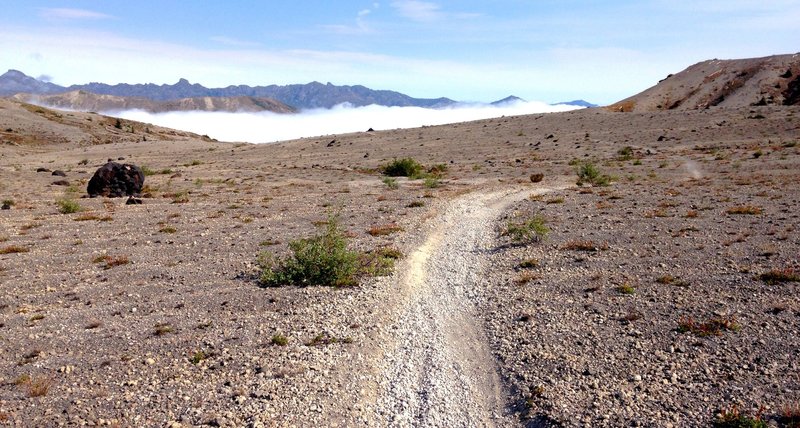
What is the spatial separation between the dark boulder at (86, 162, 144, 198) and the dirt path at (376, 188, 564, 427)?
950 inches

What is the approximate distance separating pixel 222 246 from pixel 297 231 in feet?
12.2

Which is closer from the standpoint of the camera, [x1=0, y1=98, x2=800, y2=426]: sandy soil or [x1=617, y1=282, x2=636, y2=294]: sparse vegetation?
[x1=0, y1=98, x2=800, y2=426]: sandy soil

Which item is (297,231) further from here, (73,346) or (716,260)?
(716,260)

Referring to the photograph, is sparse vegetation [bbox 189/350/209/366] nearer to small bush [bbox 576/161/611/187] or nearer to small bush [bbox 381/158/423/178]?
small bush [bbox 576/161/611/187]

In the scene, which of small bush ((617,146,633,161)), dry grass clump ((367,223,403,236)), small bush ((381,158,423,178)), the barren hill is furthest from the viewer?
the barren hill

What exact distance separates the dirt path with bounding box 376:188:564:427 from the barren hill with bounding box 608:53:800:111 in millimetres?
78950

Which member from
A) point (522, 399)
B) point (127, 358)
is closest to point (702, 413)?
point (522, 399)

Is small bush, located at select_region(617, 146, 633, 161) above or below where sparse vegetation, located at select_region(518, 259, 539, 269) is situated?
above

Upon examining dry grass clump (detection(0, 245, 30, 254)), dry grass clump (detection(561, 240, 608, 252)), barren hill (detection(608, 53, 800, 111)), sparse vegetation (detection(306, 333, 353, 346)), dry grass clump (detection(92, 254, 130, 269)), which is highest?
barren hill (detection(608, 53, 800, 111))

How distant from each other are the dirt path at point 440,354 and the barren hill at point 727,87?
79.0 m

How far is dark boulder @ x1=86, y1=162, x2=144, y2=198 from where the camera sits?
34.3 meters

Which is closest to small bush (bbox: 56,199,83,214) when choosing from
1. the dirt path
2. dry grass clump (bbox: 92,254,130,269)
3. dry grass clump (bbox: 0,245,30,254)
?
dry grass clump (bbox: 0,245,30,254)

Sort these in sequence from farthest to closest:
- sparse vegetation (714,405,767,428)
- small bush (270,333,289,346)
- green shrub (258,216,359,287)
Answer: green shrub (258,216,359,287) → small bush (270,333,289,346) → sparse vegetation (714,405,767,428)

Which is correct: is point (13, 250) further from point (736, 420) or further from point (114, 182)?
point (736, 420)
